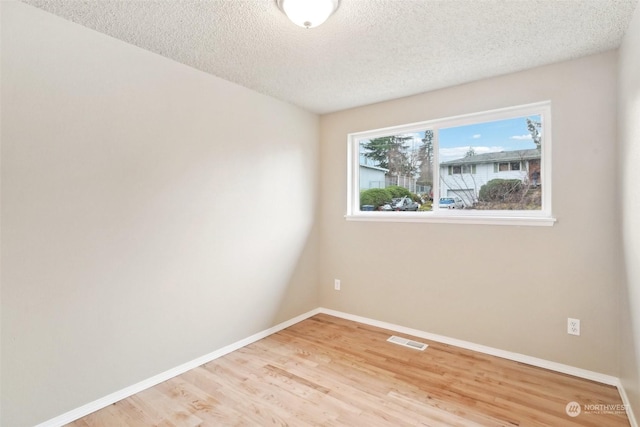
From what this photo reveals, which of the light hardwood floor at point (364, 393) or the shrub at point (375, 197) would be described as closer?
the light hardwood floor at point (364, 393)

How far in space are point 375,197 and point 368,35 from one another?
6.12ft

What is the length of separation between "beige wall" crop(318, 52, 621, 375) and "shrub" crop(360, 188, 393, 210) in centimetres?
28

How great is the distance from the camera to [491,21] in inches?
75.8

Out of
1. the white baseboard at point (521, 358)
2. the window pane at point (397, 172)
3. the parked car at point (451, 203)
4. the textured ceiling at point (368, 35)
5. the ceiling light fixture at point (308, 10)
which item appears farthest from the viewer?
the window pane at point (397, 172)

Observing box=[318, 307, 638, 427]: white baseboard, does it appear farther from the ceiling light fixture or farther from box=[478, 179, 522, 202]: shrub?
the ceiling light fixture

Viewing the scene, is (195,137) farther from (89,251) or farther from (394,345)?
(394,345)

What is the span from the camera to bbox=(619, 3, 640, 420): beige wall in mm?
1723

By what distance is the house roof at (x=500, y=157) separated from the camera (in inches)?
105

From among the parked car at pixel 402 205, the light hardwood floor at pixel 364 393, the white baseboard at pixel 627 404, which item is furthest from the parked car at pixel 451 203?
the white baseboard at pixel 627 404

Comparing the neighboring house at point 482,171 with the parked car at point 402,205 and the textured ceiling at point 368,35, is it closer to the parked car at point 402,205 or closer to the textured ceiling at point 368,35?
the parked car at point 402,205

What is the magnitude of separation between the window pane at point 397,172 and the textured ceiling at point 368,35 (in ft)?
2.38

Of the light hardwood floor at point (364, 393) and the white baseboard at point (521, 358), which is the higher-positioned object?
the white baseboard at point (521, 358)

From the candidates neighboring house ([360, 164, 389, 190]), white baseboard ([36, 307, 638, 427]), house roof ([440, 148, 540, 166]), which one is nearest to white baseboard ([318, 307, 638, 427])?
white baseboard ([36, 307, 638, 427])

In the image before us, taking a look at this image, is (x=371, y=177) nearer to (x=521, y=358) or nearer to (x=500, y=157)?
(x=500, y=157)
